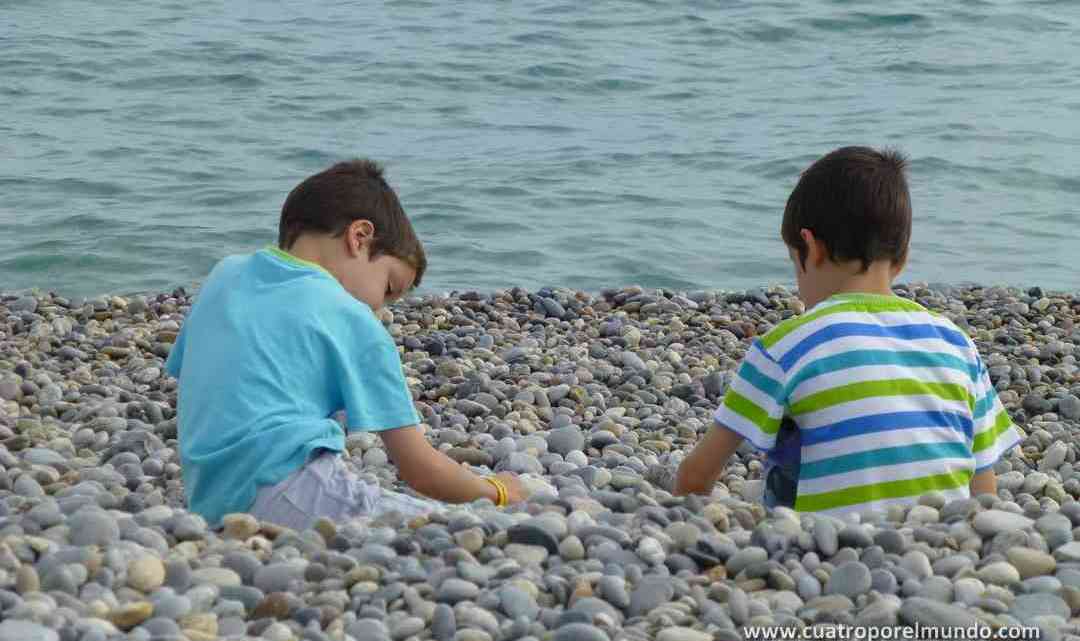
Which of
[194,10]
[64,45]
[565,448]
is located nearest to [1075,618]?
[565,448]

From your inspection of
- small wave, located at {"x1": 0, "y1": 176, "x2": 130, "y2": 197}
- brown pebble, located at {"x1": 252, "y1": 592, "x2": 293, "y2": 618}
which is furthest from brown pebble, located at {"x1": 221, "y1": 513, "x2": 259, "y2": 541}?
small wave, located at {"x1": 0, "y1": 176, "x2": 130, "y2": 197}

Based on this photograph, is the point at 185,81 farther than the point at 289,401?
Yes

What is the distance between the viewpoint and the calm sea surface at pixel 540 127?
1007cm

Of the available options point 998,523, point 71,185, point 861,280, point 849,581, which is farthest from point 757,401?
point 71,185

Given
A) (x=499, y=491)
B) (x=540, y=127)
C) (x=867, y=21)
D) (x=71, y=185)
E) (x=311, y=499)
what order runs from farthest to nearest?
(x=867, y=21) → (x=540, y=127) → (x=71, y=185) → (x=499, y=491) → (x=311, y=499)

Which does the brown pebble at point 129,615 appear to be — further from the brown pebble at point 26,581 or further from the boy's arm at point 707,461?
the boy's arm at point 707,461

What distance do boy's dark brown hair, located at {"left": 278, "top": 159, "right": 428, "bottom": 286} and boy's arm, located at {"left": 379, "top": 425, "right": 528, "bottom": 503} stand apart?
1.58 ft

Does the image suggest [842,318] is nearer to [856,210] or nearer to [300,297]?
[856,210]

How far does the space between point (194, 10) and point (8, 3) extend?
85.2 inches

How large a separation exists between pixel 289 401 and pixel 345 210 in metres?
0.55

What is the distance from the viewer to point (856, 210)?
154 inches

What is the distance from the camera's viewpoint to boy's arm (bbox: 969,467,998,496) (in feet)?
13.0

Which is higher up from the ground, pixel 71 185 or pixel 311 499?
pixel 311 499

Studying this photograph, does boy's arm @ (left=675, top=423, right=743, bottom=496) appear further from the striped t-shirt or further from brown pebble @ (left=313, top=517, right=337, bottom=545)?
brown pebble @ (left=313, top=517, right=337, bottom=545)
